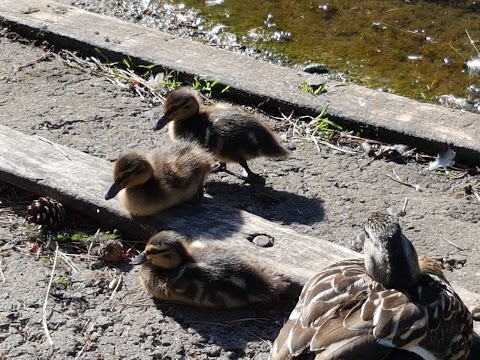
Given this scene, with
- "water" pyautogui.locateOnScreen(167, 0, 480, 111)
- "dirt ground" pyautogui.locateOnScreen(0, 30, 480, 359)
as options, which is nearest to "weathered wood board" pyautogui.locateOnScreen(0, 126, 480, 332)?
"dirt ground" pyautogui.locateOnScreen(0, 30, 480, 359)

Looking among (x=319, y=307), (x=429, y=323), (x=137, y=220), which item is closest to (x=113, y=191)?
(x=137, y=220)

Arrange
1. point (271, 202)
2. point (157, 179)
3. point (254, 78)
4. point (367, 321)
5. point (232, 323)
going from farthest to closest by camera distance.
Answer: point (254, 78), point (271, 202), point (157, 179), point (232, 323), point (367, 321)

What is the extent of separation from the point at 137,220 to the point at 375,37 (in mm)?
3038

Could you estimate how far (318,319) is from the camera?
3424 mm

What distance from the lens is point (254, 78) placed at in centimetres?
595

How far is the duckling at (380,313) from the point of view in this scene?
3.29m

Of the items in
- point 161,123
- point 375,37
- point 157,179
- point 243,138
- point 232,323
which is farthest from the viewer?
point 375,37

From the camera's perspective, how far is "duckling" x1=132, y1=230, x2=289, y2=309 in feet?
13.2

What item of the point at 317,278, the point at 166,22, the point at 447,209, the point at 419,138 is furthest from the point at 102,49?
the point at 317,278

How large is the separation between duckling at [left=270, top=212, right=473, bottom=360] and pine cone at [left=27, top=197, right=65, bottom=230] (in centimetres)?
146

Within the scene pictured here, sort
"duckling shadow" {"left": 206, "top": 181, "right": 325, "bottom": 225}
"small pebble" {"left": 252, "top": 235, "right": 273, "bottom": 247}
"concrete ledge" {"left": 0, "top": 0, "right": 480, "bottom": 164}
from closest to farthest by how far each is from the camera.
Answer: "small pebble" {"left": 252, "top": 235, "right": 273, "bottom": 247} < "duckling shadow" {"left": 206, "top": 181, "right": 325, "bottom": 225} < "concrete ledge" {"left": 0, "top": 0, "right": 480, "bottom": 164}

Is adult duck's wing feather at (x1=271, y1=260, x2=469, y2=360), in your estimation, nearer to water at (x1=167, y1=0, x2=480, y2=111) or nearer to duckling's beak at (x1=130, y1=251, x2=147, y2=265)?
duckling's beak at (x1=130, y1=251, x2=147, y2=265)

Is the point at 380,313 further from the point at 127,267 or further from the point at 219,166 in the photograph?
the point at 219,166

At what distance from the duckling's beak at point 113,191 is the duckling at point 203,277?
1.74 feet
